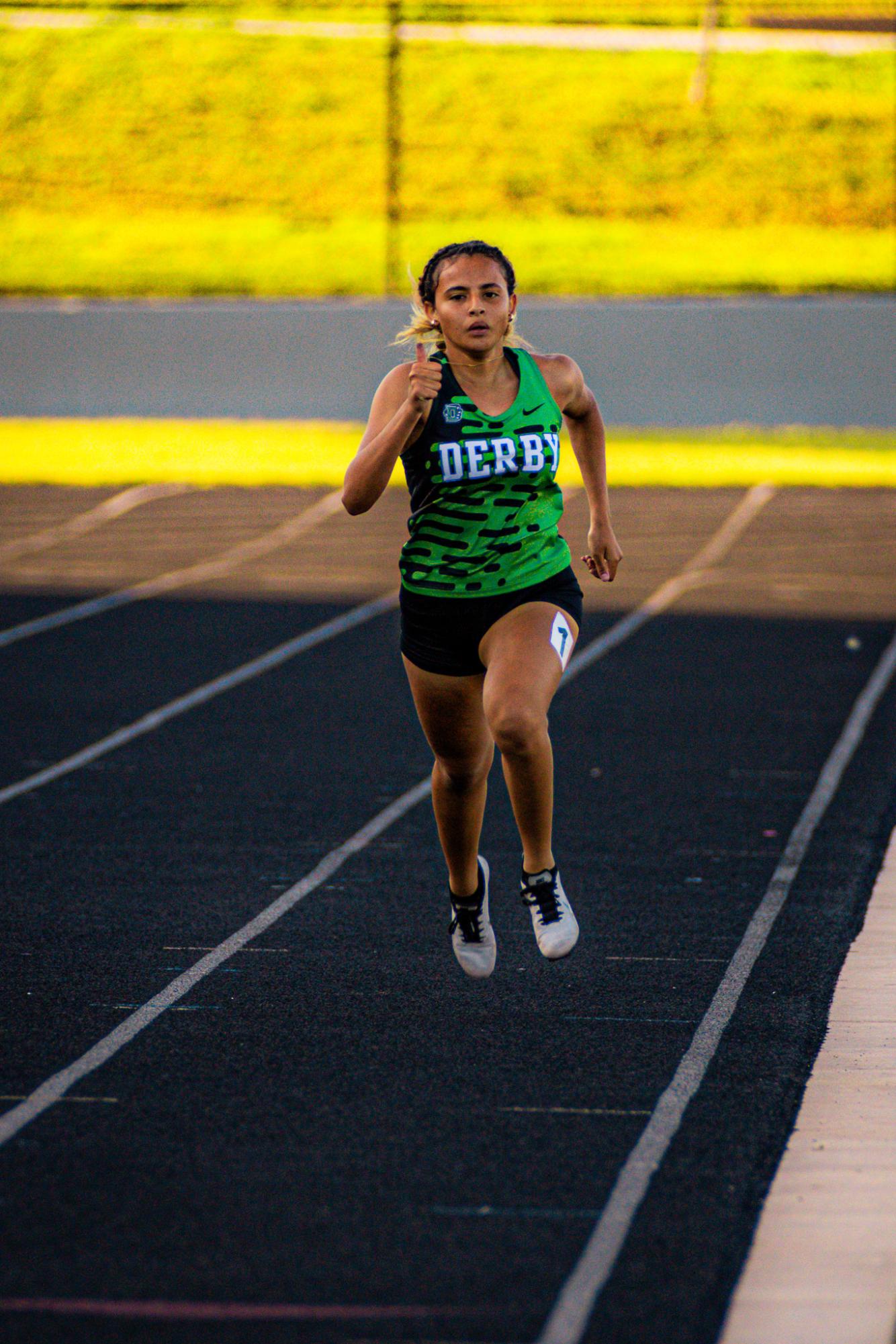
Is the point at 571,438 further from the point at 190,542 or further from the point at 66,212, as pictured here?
the point at 66,212

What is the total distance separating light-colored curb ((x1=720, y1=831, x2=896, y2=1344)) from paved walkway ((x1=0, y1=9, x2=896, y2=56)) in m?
23.7

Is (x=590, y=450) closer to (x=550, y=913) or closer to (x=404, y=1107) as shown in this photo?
(x=550, y=913)

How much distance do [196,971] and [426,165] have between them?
22.5m

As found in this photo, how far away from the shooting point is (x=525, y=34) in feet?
92.6

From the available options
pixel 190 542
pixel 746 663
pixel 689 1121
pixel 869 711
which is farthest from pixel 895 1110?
pixel 190 542

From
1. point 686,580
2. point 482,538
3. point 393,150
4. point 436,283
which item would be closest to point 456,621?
point 482,538

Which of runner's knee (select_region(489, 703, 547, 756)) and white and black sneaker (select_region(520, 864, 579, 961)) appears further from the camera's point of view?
white and black sneaker (select_region(520, 864, 579, 961))

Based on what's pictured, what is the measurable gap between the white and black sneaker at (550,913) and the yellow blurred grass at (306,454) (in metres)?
13.2

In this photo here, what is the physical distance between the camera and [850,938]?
19.0 ft

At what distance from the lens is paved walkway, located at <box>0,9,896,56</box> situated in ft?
→ 88.9

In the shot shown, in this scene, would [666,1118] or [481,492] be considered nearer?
[666,1118]

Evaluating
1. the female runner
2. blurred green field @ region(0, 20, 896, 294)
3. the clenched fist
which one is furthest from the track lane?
blurred green field @ region(0, 20, 896, 294)

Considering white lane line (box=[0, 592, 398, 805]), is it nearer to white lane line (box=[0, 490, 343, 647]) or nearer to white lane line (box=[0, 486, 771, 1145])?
Answer: white lane line (box=[0, 486, 771, 1145])

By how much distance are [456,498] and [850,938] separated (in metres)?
1.87
